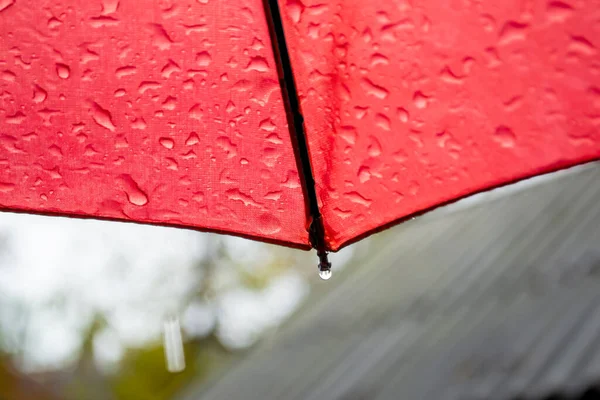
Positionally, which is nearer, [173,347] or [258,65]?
[258,65]

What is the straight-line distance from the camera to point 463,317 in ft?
7.93

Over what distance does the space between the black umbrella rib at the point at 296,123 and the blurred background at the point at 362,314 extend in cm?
49

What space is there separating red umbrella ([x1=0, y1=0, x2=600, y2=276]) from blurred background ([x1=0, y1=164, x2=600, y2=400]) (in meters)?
0.31

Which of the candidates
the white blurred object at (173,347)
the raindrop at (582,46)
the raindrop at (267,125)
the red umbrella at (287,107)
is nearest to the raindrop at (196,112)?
the red umbrella at (287,107)

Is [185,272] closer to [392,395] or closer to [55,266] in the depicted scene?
[55,266]

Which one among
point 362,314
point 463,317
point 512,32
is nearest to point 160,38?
point 512,32

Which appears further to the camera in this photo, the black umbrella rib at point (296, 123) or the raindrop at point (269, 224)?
the raindrop at point (269, 224)

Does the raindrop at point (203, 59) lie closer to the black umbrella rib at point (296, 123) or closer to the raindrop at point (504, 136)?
the black umbrella rib at point (296, 123)

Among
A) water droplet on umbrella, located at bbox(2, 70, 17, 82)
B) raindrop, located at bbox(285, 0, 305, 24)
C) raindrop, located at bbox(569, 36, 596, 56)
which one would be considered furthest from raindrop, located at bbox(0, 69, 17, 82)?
raindrop, located at bbox(569, 36, 596, 56)

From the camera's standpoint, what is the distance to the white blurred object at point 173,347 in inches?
295

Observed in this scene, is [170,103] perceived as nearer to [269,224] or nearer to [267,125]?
[267,125]

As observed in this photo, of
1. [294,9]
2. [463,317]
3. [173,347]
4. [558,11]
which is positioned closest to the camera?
[558,11]

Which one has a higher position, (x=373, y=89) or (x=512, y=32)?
(x=512, y=32)

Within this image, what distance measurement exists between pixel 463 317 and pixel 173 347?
19.8 feet
